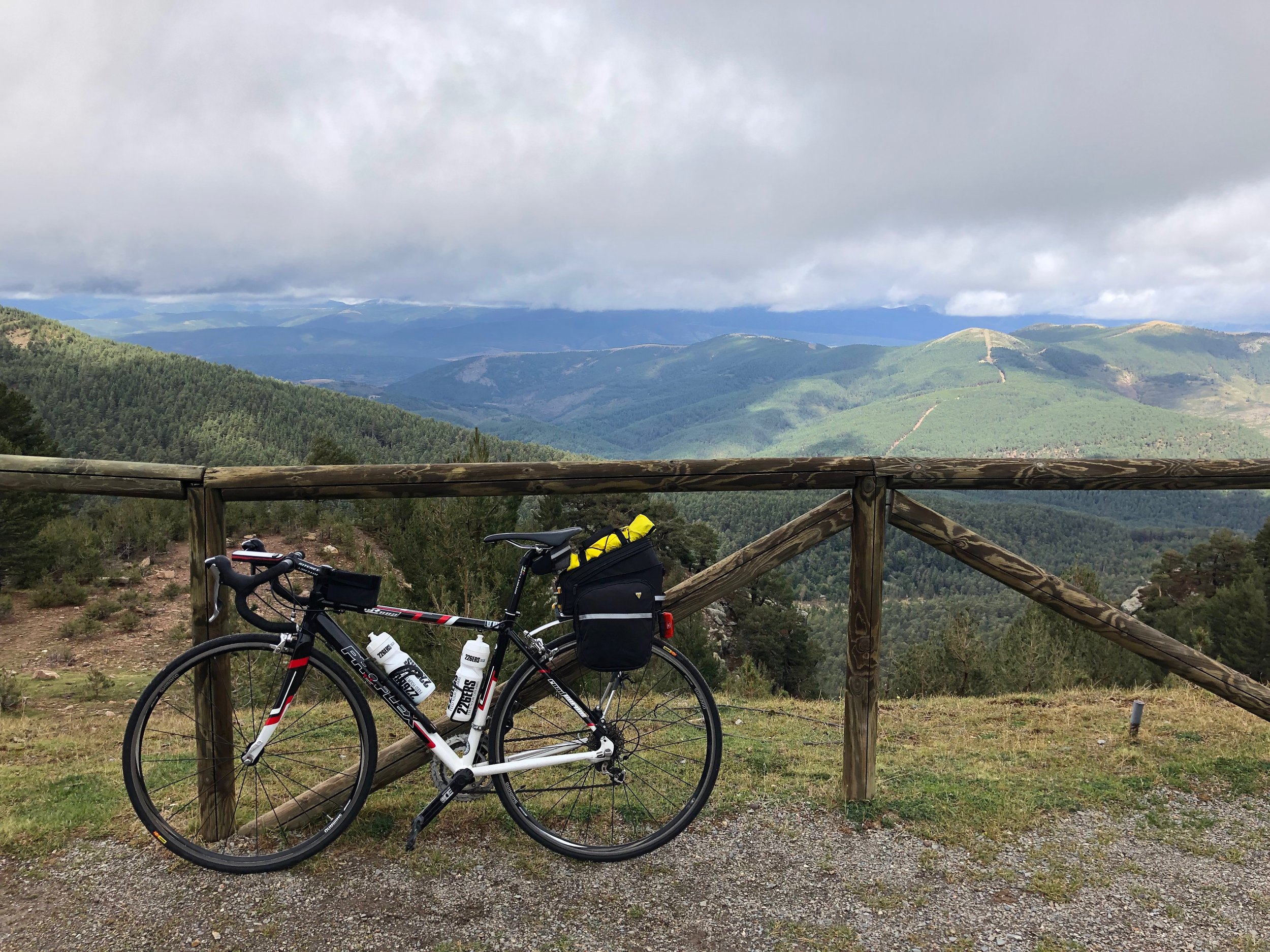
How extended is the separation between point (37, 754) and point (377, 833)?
4080mm

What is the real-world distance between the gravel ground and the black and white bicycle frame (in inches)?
20.1

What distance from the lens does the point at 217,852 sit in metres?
3.40

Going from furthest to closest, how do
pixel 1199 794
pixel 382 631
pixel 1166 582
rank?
pixel 1166 582
pixel 1199 794
pixel 382 631

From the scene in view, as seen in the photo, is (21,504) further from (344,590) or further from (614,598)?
(614,598)

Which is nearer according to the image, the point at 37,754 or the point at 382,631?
the point at 382,631

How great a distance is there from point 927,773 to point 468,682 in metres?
3.04

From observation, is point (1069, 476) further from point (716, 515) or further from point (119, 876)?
point (716, 515)

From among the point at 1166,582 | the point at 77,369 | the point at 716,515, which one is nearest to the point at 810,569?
the point at 716,515

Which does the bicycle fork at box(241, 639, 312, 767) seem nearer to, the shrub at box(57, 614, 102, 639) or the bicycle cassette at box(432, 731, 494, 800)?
the bicycle cassette at box(432, 731, 494, 800)

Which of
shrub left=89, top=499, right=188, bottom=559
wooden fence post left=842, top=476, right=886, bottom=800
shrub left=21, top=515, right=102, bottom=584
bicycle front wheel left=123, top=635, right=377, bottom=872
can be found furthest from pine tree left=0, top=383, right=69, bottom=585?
wooden fence post left=842, top=476, right=886, bottom=800

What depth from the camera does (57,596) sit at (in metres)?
17.3

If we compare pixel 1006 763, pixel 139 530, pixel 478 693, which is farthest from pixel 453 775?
pixel 139 530

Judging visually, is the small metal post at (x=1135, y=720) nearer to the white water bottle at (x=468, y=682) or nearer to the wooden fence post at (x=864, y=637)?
the wooden fence post at (x=864, y=637)

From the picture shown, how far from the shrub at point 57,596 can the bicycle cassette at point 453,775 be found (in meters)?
18.4
